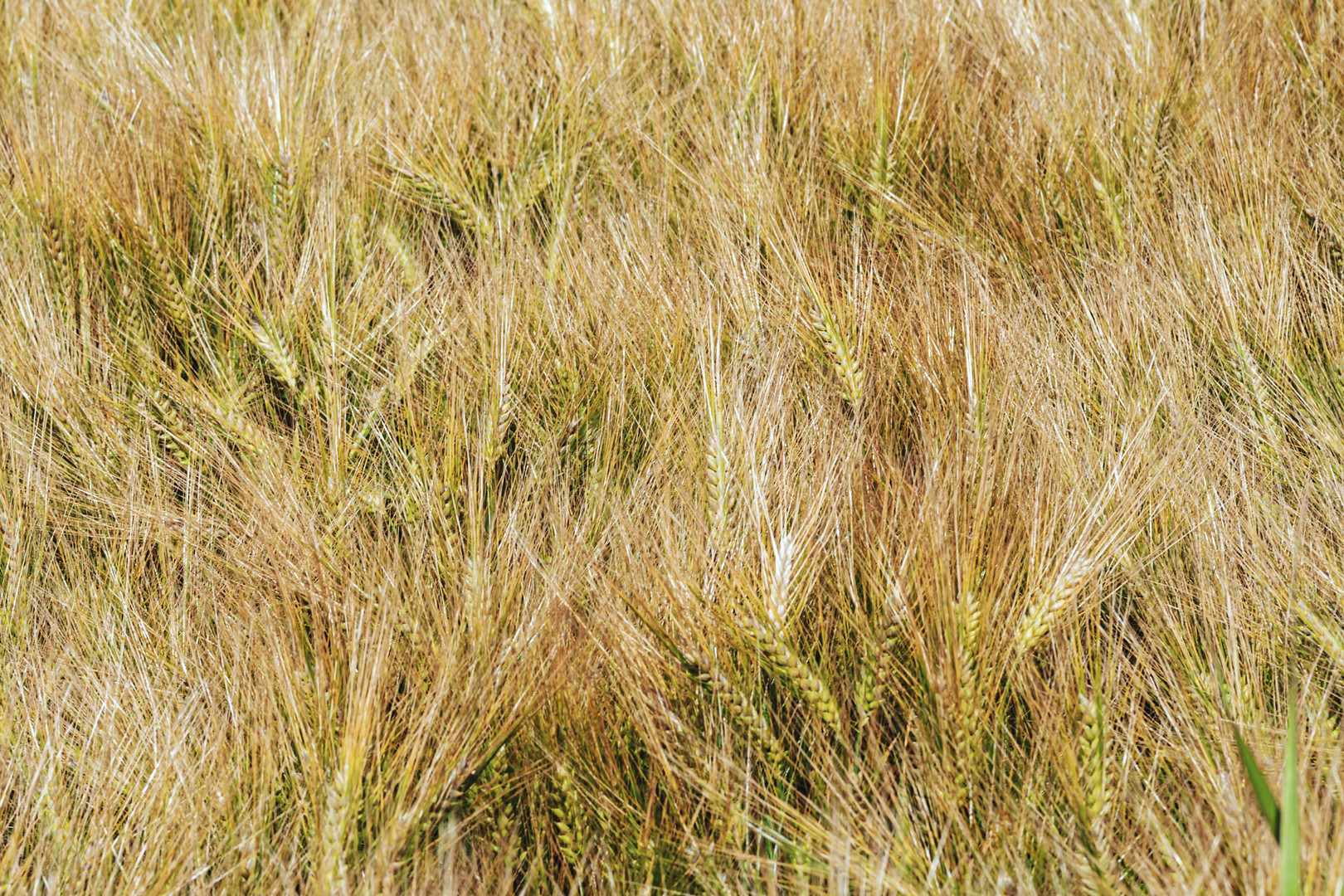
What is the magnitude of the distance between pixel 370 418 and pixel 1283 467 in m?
1.13

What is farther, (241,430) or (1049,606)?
(241,430)

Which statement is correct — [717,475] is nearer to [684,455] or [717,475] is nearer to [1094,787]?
[684,455]

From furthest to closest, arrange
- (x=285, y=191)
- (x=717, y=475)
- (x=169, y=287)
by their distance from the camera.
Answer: (x=285, y=191)
(x=169, y=287)
(x=717, y=475)

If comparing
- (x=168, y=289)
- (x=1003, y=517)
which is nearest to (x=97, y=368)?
(x=168, y=289)

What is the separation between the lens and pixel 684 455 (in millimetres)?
1144

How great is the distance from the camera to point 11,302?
4.59 ft

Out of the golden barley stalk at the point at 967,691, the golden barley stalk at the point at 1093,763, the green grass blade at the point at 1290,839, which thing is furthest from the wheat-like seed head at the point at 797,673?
the green grass blade at the point at 1290,839

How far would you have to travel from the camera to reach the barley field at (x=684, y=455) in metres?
0.89

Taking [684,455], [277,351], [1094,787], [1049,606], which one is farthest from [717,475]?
[277,351]

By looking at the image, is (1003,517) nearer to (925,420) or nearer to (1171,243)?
(925,420)

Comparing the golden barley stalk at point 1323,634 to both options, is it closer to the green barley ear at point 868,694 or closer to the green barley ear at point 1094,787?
the green barley ear at point 1094,787

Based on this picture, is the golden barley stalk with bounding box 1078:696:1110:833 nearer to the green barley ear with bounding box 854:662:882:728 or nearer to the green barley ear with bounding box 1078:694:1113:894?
the green barley ear with bounding box 1078:694:1113:894

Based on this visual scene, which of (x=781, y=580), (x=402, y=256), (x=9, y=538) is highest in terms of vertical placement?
(x=402, y=256)

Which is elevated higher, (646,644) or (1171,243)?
(1171,243)
